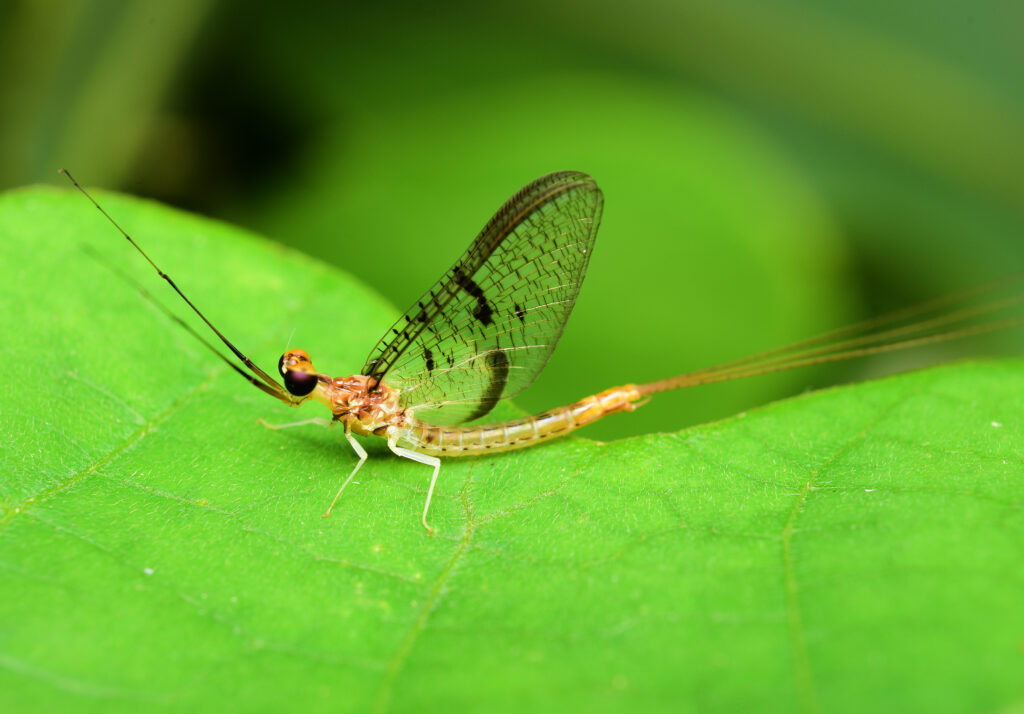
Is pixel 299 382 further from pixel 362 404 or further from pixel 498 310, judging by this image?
pixel 498 310

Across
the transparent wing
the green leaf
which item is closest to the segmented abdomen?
the green leaf

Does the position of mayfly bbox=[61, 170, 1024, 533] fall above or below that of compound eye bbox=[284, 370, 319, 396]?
above

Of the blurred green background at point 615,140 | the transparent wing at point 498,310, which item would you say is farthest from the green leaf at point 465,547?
the blurred green background at point 615,140

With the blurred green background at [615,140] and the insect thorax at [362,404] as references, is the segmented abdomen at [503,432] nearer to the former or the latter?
the insect thorax at [362,404]

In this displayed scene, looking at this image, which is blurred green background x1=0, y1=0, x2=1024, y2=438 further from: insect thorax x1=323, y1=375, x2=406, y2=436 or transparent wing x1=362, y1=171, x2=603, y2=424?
insect thorax x1=323, y1=375, x2=406, y2=436

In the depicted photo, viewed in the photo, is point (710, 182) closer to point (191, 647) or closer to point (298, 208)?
point (298, 208)

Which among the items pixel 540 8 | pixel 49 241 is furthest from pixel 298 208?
pixel 540 8
